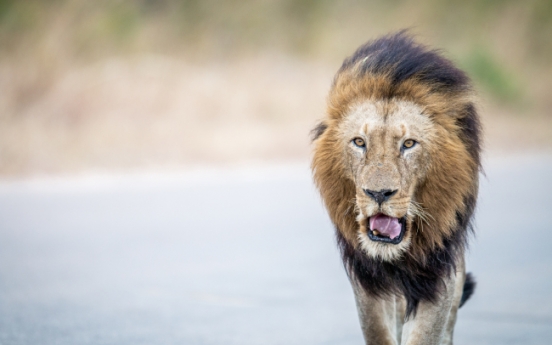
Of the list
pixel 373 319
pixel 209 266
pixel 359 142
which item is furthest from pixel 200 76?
pixel 359 142

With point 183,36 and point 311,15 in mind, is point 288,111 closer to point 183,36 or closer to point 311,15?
point 183,36

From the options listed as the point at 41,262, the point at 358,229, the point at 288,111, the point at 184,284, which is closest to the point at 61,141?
the point at 288,111

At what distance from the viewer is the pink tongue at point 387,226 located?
9.98 ft

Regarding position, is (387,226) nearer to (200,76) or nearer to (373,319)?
(373,319)

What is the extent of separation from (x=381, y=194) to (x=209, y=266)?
3406 millimetres

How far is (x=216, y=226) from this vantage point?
8078 millimetres

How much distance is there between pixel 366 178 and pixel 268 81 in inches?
597

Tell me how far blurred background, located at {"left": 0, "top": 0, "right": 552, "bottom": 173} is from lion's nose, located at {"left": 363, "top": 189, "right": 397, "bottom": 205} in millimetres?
9302

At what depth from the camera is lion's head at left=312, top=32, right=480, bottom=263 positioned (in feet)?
9.99

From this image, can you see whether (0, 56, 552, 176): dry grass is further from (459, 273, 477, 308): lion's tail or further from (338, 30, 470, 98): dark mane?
(338, 30, 470, 98): dark mane

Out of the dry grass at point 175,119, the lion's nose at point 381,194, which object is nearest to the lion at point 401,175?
the lion's nose at point 381,194

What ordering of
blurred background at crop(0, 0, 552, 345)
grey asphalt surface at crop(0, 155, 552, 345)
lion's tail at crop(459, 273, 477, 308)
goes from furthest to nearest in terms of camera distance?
blurred background at crop(0, 0, 552, 345) < grey asphalt surface at crop(0, 155, 552, 345) < lion's tail at crop(459, 273, 477, 308)

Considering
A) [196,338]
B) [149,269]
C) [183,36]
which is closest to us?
[196,338]

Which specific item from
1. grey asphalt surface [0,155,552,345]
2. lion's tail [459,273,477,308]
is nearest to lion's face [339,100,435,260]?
grey asphalt surface [0,155,552,345]
